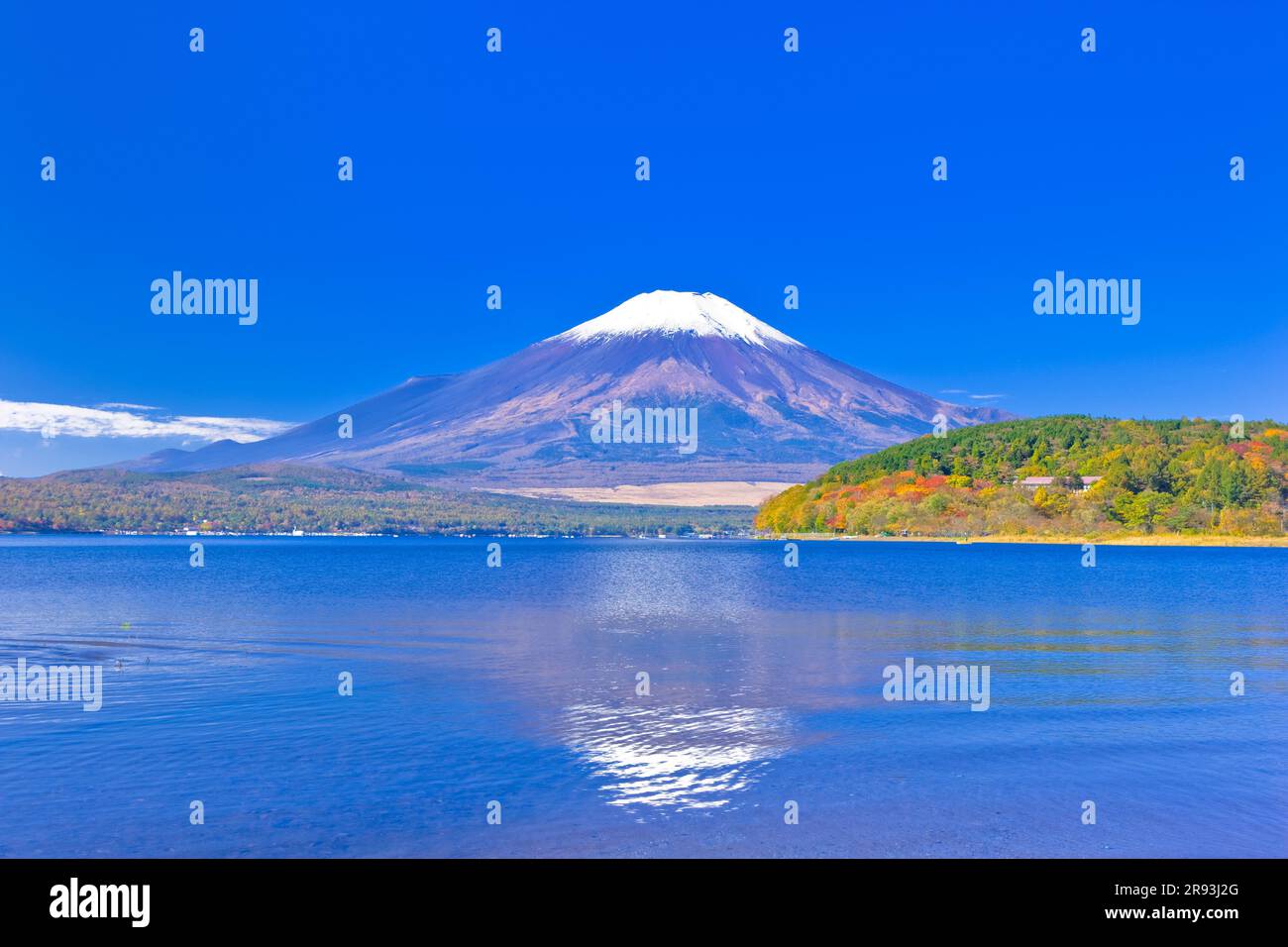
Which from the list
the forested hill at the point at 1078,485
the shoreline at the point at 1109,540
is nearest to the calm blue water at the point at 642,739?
the shoreline at the point at 1109,540

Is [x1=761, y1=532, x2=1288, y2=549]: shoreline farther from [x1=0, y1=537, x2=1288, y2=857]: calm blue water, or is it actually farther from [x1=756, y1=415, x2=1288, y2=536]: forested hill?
[x1=0, y1=537, x2=1288, y2=857]: calm blue water

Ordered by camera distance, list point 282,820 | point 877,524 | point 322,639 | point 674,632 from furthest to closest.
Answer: point 877,524 → point 674,632 → point 322,639 → point 282,820

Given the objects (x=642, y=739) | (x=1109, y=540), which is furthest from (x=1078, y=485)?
(x=642, y=739)

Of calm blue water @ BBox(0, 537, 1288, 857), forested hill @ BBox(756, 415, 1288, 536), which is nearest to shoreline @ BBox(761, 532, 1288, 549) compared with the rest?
forested hill @ BBox(756, 415, 1288, 536)

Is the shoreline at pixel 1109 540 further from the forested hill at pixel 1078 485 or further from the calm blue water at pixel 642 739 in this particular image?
the calm blue water at pixel 642 739
